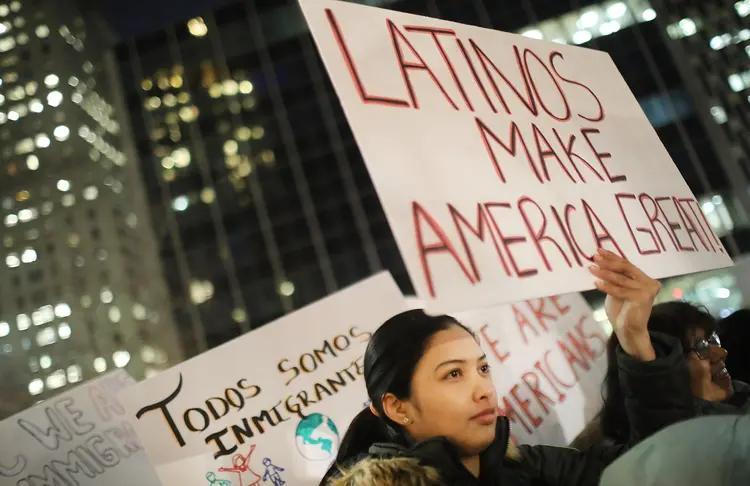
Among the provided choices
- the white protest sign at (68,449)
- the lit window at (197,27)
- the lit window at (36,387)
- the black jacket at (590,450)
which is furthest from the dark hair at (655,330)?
the lit window at (36,387)

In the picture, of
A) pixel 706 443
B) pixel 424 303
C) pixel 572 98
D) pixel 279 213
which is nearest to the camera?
pixel 706 443

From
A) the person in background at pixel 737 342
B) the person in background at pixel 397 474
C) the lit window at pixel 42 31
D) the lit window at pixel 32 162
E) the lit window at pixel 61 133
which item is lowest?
the person in background at pixel 737 342

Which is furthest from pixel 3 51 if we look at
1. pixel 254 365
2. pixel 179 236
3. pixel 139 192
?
pixel 254 365

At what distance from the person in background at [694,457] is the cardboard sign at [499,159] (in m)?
0.36

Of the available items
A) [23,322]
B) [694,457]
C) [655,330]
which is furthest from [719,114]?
[23,322]

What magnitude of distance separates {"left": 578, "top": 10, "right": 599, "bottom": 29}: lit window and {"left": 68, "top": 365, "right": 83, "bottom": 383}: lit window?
33.8 metres

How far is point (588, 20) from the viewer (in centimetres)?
2259

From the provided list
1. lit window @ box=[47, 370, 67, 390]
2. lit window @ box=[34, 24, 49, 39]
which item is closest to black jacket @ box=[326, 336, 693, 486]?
lit window @ box=[47, 370, 67, 390]

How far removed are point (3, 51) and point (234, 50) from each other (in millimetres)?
28703

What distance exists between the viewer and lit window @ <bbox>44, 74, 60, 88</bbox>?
143 ft

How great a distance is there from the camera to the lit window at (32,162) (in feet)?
142

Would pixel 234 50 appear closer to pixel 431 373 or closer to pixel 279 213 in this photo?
pixel 279 213

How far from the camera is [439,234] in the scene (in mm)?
1033

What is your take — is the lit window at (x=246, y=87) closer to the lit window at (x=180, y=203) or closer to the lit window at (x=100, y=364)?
the lit window at (x=180, y=203)
